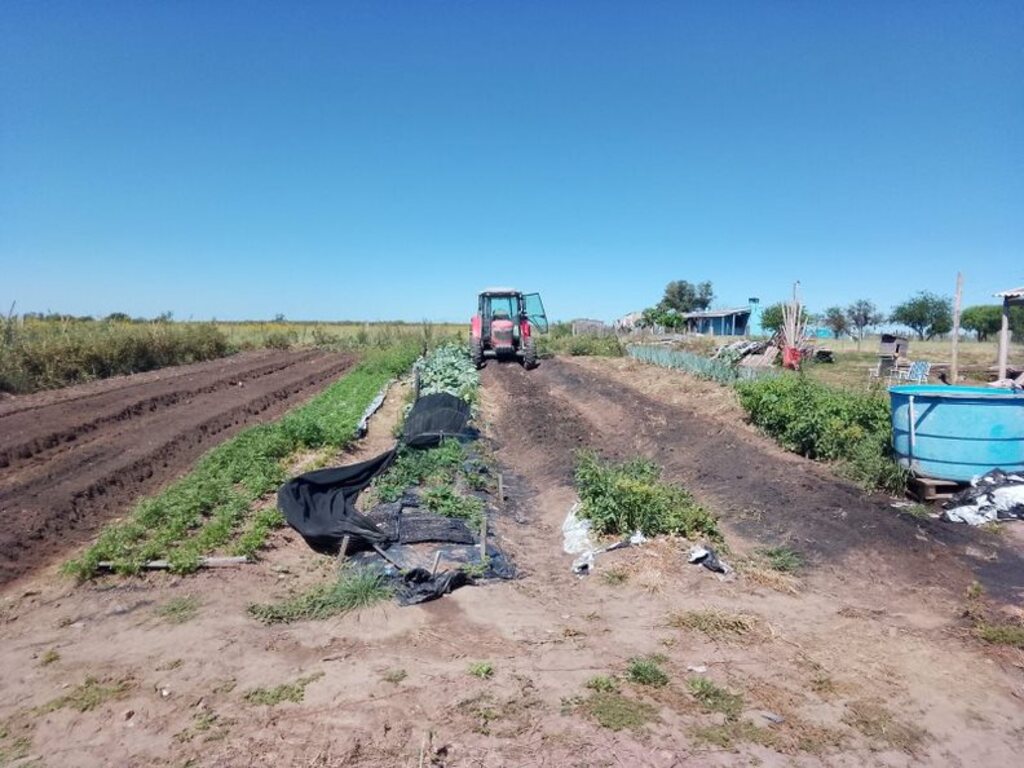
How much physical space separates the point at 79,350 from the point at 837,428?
19244 millimetres

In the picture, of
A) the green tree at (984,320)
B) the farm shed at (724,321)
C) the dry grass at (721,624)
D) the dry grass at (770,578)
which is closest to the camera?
the dry grass at (721,624)

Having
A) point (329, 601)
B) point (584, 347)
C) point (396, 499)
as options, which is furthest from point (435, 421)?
point (584, 347)

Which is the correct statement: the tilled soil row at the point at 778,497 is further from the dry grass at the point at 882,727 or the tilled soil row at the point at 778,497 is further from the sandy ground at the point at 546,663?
the dry grass at the point at 882,727

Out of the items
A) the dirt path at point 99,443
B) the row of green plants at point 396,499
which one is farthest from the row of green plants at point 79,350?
the row of green plants at point 396,499

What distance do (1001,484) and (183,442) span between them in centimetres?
1102

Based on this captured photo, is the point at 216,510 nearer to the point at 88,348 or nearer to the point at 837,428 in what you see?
the point at 837,428

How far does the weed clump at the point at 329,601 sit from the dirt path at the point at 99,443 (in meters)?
2.63

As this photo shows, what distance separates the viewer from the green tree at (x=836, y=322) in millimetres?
58475

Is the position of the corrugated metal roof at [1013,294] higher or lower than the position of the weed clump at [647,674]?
higher

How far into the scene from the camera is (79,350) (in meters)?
18.4

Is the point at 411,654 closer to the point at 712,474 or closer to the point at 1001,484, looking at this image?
the point at 712,474

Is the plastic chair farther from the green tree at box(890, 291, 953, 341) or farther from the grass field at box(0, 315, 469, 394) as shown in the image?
the green tree at box(890, 291, 953, 341)

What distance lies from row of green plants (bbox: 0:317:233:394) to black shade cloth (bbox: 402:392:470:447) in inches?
449

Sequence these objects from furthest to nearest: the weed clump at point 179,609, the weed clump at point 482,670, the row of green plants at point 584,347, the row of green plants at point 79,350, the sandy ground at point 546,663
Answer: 1. the row of green plants at point 584,347
2. the row of green plants at point 79,350
3. the weed clump at point 179,609
4. the weed clump at point 482,670
5. the sandy ground at point 546,663
